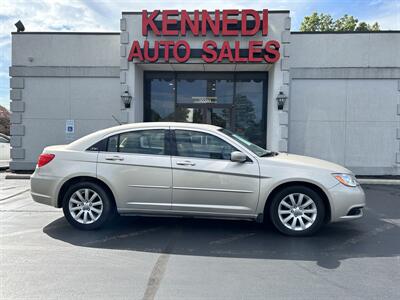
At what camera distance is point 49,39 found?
36.4 ft

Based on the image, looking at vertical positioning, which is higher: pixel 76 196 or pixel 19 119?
pixel 19 119

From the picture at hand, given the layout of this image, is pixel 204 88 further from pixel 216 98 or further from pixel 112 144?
pixel 112 144

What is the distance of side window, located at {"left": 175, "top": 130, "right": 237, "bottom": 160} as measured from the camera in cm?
493

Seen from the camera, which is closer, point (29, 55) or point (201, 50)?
point (201, 50)

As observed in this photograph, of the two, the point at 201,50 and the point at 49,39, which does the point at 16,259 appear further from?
the point at 49,39

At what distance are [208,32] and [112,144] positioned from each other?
20.4ft

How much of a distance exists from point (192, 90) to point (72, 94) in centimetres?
420

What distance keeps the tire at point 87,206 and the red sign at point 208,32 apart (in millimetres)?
5931

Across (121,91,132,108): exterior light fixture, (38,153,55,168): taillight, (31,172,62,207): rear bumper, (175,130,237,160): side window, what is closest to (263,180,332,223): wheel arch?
(175,130,237,160): side window

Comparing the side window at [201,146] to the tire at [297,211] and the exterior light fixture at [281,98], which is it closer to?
the tire at [297,211]

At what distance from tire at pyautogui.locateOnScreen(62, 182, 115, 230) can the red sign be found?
5.93 meters

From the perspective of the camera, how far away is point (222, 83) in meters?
11.6

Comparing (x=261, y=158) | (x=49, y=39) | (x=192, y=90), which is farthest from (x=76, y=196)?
(x=49, y=39)

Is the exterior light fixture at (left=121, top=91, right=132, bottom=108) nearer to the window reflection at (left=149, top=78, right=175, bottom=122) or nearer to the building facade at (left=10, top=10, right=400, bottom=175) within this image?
the building facade at (left=10, top=10, right=400, bottom=175)
